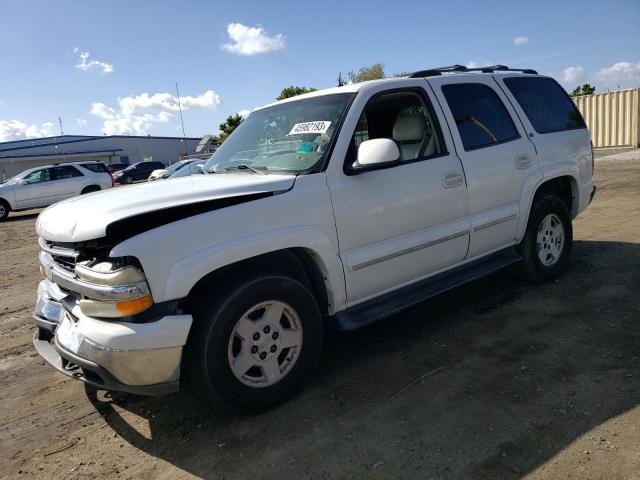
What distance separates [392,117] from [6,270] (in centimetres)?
707

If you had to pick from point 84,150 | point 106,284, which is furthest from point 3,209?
point 84,150

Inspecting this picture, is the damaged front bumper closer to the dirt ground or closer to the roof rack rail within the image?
the dirt ground

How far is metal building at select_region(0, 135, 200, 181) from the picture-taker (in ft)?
170

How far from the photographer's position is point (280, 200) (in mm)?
2955

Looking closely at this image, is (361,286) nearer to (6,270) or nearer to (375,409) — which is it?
(375,409)

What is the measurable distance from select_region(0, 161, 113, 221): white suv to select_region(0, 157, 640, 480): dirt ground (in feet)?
49.1

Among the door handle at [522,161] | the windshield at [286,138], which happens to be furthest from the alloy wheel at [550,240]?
the windshield at [286,138]

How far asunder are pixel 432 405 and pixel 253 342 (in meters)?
1.14

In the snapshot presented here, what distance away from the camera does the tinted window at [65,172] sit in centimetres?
1773

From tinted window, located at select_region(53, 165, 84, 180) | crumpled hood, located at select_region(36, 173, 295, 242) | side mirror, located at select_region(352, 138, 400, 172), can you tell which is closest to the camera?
crumpled hood, located at select_region(36, 173, 295, 242)

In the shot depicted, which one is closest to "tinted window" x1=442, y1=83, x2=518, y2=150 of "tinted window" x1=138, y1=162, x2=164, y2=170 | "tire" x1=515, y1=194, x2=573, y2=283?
"tire" x1=515, y1=194, x2=573, y2=283

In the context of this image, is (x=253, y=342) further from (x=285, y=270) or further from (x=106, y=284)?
(x=106, y=284)

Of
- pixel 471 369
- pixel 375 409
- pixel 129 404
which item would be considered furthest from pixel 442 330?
pixel 129 404

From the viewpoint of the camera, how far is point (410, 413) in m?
2.88
